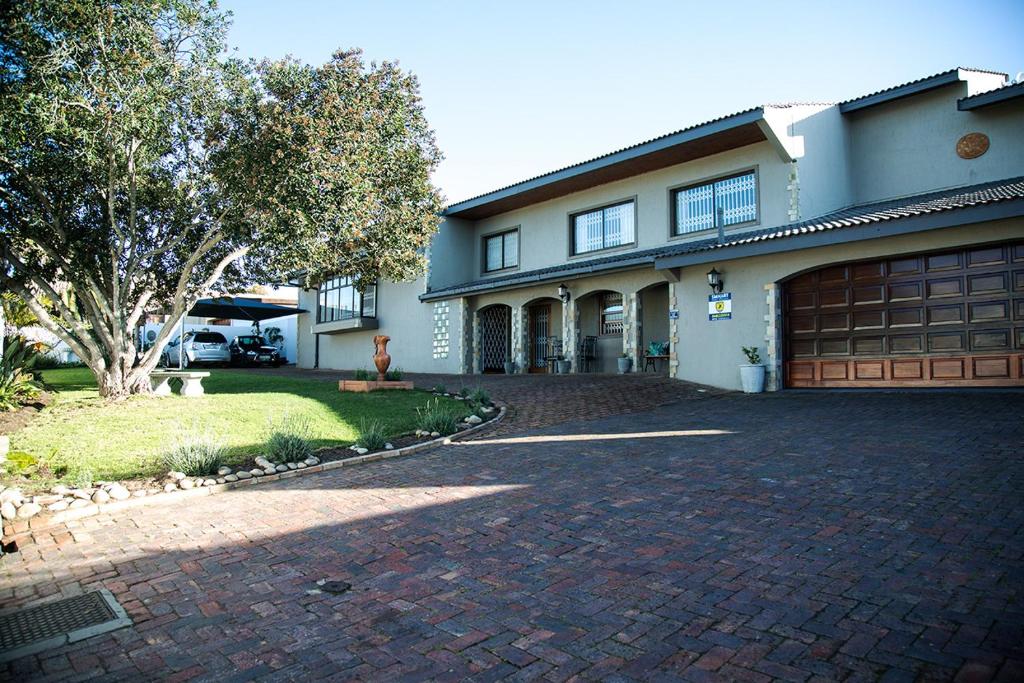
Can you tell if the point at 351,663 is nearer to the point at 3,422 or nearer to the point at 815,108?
the point at 3,422

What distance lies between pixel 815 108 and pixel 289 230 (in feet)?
39.7

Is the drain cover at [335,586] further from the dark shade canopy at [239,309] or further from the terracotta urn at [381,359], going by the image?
the dark shade canopy at [239,309]

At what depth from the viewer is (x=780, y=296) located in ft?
43.2

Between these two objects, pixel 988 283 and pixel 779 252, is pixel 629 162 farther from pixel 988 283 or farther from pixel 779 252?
pixel 988 283

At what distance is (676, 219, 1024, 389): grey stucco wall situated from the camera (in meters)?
11.4

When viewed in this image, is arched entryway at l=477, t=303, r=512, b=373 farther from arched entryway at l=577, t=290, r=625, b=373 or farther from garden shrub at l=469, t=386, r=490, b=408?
garden shrub at l=469, t=386, r=490, b=408

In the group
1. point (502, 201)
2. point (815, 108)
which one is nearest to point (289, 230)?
point (502, 201)

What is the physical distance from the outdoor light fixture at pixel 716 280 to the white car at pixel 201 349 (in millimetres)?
22341

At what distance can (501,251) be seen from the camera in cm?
2248

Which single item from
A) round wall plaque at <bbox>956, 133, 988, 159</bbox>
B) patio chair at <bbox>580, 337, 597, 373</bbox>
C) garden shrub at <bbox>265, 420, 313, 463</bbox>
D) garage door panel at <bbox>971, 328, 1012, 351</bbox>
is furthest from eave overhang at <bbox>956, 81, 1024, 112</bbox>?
garden shrub at <bbox>265, 420, 313, 463</bbox>

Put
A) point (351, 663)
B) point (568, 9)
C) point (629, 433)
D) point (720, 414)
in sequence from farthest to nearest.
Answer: point (568, 9) < point (720, 414) < point (629, 433) < point (351, 663)

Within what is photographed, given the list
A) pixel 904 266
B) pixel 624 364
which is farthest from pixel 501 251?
pixel 904 266

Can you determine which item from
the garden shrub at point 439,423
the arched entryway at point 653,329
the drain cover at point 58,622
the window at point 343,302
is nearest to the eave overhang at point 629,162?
the arched entryway at point 653,329

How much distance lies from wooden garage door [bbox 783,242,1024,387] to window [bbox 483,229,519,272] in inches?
414
